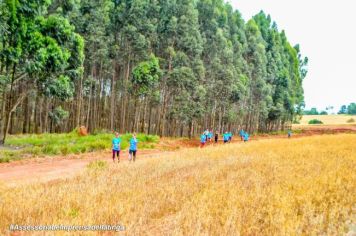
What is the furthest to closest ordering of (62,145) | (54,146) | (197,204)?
1. (62,145)
2. (54,146)
3. (197,204)

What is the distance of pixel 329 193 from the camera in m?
8.93

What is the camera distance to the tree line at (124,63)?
72.9ft

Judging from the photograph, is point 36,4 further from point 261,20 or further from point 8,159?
point 261,20

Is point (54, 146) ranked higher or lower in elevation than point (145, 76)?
lower

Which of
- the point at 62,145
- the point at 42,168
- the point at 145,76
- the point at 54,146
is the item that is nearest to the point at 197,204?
the point at 42,168

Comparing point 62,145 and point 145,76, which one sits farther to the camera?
point 145,76

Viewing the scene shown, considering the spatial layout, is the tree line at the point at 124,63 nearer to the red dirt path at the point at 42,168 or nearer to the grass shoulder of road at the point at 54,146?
the grass shoulder of road at the point at 54,146

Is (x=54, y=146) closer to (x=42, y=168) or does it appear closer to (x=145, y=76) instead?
(x=42, y=168)

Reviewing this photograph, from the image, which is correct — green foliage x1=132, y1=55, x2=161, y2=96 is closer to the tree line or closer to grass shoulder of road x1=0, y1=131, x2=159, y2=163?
the tree line

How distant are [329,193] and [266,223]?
10.5 ft

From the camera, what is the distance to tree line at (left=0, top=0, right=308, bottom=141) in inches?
875

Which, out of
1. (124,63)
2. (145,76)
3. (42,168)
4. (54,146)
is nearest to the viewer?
(42,168)

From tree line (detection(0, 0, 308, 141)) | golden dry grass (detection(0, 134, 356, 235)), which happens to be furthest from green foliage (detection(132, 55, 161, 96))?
golden dry grass (detection(0, 134, 356, 235))

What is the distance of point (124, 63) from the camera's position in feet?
142
